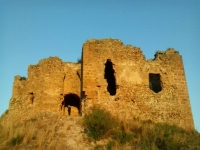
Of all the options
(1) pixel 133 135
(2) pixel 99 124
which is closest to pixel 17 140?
(2) pixel 99 124

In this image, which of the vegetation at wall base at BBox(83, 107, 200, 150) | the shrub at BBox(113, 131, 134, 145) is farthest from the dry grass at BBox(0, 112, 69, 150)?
the shrub at BBox(113, 131, 134, 145)

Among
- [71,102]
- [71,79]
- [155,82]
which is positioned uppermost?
[71,79]

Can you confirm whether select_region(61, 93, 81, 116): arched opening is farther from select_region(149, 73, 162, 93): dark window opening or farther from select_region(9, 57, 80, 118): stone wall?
select_region(149, 73, 162, 93): dark window opening

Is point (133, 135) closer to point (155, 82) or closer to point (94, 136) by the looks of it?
Result: point (94, 136)

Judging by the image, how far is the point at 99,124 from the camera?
10.4m

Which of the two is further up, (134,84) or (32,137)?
(134,84)

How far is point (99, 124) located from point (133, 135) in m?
1.42

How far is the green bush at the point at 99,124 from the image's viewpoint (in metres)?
A: 10.2

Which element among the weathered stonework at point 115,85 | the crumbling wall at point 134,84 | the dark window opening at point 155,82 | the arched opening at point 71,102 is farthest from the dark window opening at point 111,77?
the arched opening at point 71,102

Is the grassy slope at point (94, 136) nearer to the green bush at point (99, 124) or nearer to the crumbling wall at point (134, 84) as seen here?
the green bush at point (99, 124)

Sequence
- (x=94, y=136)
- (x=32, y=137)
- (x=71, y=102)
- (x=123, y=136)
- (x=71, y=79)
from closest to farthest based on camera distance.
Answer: (x=32, y=137), (x=123, y=136), (x=94, y=136), (x=71, y=79), (x=71, y=102)

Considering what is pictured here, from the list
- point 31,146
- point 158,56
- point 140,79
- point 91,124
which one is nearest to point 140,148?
point 91,124

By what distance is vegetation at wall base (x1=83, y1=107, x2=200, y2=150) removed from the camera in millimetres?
9256

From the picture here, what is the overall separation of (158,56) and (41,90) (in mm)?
6699
